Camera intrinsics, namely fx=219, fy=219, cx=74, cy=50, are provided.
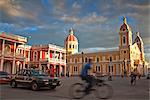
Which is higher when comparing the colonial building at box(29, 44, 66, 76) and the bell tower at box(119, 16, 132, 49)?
the bell tower at box(119, 16, 132, 49)

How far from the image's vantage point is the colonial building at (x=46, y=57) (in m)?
59.6

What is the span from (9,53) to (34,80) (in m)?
32.2

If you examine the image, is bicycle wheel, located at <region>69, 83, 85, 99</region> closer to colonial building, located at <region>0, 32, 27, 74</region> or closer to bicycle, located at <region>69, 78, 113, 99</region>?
bicycle, located at <region>69, 78, 113, 99</region>

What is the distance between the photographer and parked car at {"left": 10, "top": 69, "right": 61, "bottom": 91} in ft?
50.1

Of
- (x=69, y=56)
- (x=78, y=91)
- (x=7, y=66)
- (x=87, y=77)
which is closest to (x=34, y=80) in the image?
(x=78, y=91)

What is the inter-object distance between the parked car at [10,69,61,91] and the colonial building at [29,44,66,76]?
137 ft

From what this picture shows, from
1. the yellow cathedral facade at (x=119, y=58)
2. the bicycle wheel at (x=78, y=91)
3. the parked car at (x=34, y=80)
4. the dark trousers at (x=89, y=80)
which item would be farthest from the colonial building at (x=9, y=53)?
the yellow cathedral facade at (x=119, y=58)

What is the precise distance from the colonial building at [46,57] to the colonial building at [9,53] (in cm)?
1062

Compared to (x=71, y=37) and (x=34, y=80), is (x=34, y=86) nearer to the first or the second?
(x=34, y=80)

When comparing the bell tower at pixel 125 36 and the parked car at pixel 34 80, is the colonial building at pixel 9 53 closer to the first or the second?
the parked car at pixel 34 80

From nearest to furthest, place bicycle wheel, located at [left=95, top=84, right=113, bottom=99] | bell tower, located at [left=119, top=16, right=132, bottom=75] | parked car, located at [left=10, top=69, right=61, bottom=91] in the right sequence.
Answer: bicycle wheel, located at [left=95, top=84, right=113, bottom=99]
parked car, located at [left=10, top=69, right=61, bottom=91]
bell tower, located at [left=119, top=16, right=132, bottom=75]

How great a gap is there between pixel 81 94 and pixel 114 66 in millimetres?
81189

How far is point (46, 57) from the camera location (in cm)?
6047

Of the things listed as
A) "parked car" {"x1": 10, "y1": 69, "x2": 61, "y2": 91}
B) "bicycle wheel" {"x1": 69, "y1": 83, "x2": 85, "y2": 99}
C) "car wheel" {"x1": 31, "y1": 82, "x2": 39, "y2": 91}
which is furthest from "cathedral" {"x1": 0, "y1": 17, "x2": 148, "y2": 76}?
"bicycle wheel" {"x1": 69, "y1": 83, "x2": 85, "y2": 99}
